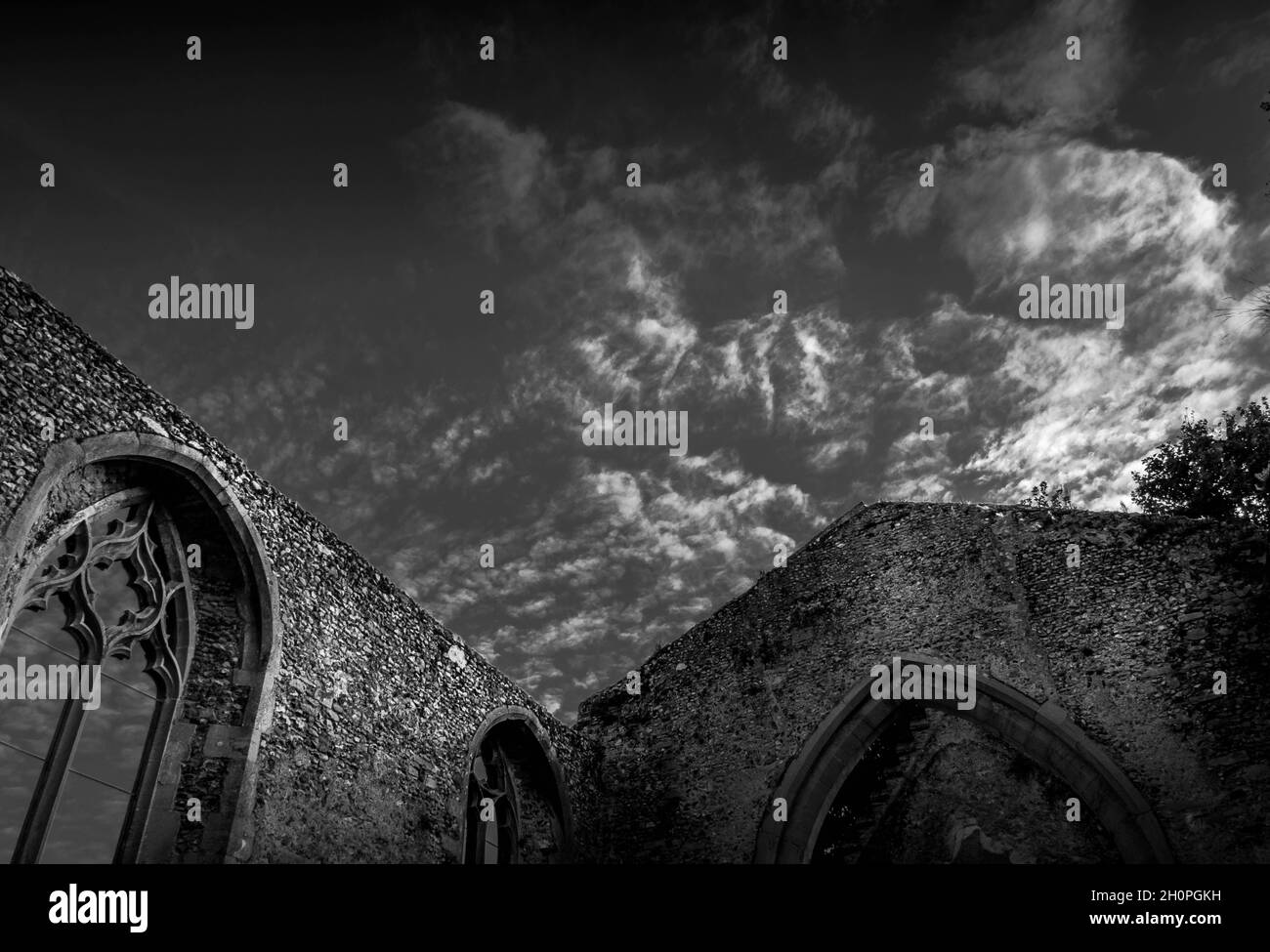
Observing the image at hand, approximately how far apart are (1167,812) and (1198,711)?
110cm

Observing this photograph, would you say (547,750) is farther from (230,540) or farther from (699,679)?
(230,540)

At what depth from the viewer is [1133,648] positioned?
33.4 feet

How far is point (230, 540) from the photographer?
25.2ft

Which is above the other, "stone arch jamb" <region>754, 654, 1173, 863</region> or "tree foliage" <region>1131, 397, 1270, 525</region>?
"tree foliage" <region>1131, 397, 1270, 525</region>

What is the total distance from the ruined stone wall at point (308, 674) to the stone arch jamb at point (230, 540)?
51mm

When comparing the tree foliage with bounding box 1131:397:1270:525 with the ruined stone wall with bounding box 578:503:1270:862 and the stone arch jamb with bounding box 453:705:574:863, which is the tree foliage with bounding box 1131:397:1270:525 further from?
the stone arch jamb with bounding box 453:705:574:863

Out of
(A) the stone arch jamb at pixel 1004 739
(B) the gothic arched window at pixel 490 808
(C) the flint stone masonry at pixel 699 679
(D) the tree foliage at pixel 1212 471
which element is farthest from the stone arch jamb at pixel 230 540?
(D) the tree foliage at pixel 1212 471

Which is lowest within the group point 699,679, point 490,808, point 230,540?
point 490,808

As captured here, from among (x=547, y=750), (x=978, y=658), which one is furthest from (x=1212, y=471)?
(x=547, y=750)

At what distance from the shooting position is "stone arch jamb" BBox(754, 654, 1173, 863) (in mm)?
9523

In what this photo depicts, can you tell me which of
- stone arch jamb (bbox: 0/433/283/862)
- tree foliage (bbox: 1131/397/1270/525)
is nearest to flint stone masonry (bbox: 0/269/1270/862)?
stone arch jamb (bbox: 0/433/283/862)

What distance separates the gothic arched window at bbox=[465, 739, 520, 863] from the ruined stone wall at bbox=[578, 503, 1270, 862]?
75.9 inches

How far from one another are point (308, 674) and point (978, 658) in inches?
309
